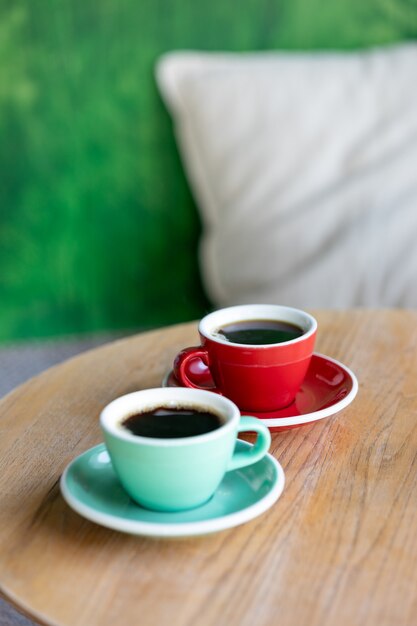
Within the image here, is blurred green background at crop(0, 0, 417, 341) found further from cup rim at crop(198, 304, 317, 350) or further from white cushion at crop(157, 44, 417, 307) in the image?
cup rim at crop(198, 304, 317, 350)

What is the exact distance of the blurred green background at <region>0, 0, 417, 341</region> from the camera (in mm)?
1745

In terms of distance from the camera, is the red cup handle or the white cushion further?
the white cushion

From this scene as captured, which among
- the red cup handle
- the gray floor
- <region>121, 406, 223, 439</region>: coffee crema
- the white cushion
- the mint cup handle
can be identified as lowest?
the gray floor

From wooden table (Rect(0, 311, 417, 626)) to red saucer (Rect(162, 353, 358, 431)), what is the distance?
0.02m

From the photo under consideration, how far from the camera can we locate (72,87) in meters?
1.77

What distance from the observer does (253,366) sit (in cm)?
76

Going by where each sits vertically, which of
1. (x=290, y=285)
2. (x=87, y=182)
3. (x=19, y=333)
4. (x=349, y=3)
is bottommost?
(x=19, y=333)

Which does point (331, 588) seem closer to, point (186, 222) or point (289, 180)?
point (289, 180)

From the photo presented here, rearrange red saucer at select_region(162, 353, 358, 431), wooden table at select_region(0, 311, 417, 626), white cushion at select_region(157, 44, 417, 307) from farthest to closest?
white cushion at select_region(157, 44, 417, 307) < red saucer at select_region(162, 353, 358, 431) < wooden table at select_region(0, 311, 417, 626)

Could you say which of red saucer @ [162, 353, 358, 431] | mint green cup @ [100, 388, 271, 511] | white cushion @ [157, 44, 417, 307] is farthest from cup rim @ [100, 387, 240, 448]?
white cushion @ [157, 44, 417, 307]

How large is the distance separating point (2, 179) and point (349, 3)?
33.4 inches

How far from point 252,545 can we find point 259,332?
26 centimetres

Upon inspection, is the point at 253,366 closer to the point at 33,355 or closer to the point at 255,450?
the point at 255,450

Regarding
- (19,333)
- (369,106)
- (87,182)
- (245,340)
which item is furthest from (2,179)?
(245,340)
